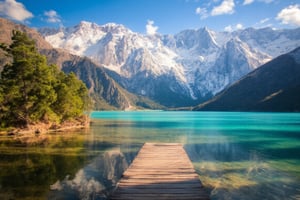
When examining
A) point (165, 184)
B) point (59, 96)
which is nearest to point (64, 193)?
point (165, 184)

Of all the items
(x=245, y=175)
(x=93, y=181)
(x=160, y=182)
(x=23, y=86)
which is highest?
(x=23, y=86)

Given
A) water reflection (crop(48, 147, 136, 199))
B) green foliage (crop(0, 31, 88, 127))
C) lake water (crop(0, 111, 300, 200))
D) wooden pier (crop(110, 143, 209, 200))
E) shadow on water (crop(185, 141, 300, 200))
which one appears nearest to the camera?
wooden pier (crop(110, 143, 209, 200))

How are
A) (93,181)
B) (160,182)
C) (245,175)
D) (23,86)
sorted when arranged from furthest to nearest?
(23,86)
(245,175)
(93,181)
(160,182)

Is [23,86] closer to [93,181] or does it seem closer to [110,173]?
[110,173]

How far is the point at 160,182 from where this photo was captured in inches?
804

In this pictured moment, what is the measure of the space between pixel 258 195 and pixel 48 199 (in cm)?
1491

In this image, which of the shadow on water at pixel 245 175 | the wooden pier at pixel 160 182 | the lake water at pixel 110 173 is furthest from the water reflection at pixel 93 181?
the shadow on water at pixel 245 175

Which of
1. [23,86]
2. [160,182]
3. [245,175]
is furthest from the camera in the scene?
[23,86]

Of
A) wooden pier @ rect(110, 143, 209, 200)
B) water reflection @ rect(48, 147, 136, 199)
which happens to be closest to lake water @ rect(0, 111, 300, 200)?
water reflection @ rect(48, 147, 136, 199)

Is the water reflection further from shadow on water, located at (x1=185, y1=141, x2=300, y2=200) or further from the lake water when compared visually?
shadow on water, located at (x1=185, y1=141, x2=300, y2=200)

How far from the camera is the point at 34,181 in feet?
79.7

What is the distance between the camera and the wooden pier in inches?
675

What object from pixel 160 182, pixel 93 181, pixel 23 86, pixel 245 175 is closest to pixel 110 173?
pixel 93 181

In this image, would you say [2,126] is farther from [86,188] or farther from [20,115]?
[86,188]
